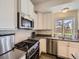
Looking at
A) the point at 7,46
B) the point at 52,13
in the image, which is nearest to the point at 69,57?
the point at 52,13

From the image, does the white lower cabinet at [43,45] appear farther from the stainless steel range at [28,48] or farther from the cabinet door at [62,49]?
the stainless steel range at [28,48]

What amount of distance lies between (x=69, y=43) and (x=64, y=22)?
175cm

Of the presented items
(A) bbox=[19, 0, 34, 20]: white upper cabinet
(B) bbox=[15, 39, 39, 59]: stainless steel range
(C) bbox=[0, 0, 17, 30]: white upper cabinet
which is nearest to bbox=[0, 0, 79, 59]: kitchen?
(A) bbox=[19, 0, 34, 20]: white upper cabinet

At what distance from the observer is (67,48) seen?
4.54m

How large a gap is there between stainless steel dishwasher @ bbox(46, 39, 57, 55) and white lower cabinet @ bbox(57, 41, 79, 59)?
454 millimetres

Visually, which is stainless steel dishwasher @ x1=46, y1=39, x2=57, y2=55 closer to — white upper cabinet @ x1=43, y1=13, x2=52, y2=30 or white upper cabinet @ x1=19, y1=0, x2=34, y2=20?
→ white upper cabinet @ x1=43, y1=13, x2=52, y2=30

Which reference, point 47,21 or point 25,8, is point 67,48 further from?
point 25,8

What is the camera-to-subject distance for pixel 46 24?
19.5 feet

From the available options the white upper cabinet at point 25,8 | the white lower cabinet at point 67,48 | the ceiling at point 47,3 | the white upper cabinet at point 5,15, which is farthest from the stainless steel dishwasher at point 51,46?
the white upper cabinet at point 5,15

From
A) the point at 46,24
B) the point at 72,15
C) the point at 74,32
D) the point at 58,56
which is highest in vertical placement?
the point at 72,15

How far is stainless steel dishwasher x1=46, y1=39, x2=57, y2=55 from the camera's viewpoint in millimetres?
5266

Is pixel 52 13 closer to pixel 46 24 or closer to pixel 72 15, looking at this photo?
pixel 46 24

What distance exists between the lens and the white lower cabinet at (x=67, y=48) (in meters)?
4.32

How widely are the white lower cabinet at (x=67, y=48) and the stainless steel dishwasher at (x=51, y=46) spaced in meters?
0.45
